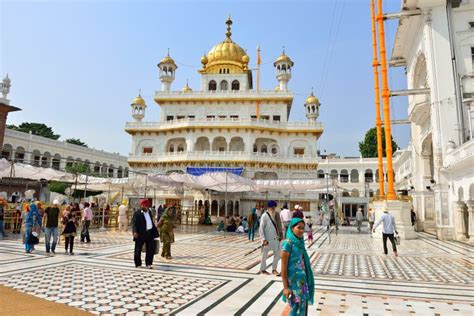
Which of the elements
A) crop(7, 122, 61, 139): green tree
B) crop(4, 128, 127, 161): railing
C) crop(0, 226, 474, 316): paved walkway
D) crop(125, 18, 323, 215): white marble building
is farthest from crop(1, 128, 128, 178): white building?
crop(0, 226, 474, 316): paved walkway

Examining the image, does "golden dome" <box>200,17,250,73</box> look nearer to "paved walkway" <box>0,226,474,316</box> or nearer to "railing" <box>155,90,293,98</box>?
"railing" <box>155,90,293,98</box>

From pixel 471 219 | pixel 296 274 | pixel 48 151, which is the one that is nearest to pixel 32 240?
pixel 296 274

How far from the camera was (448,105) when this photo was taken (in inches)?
565

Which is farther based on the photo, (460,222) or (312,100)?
(312,100)

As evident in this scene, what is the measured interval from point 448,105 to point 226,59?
2425 centimetres

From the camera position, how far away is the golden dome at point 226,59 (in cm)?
3400

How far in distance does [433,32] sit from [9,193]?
30.8 metres

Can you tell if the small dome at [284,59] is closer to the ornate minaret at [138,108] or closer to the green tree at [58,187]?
Result: the ornate minaret at [138,108]

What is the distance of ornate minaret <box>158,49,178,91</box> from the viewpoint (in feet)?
107

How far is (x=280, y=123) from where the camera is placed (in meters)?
29.8

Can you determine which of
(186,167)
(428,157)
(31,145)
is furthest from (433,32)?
(31,145)

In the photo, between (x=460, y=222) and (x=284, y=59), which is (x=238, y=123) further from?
(x=460, y=222)

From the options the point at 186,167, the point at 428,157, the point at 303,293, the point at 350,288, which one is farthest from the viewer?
the point at 186,167

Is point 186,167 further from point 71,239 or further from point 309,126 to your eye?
point 71,239
